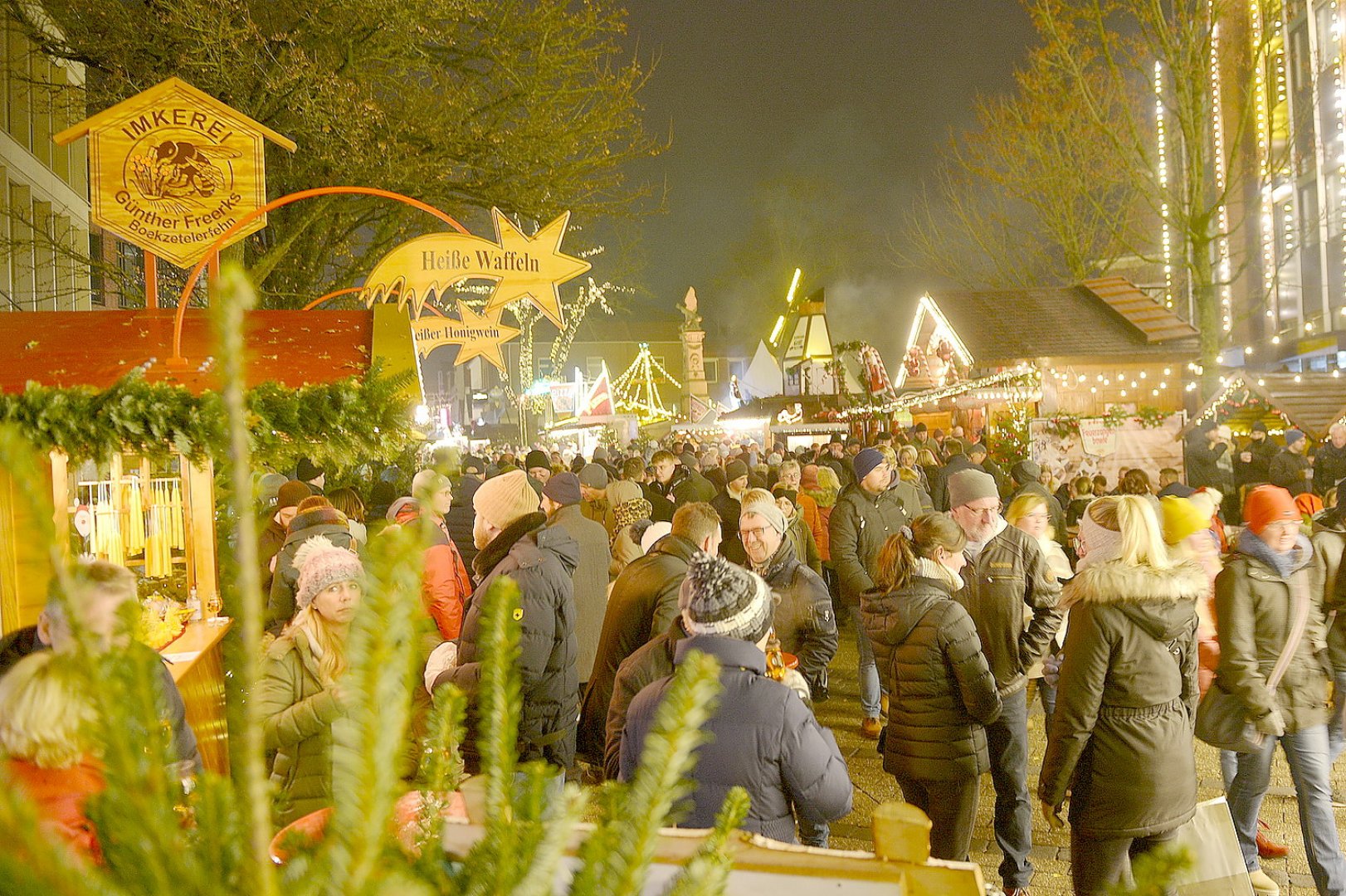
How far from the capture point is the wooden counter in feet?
15.8

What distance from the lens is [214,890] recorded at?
0.80m

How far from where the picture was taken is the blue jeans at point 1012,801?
15.3 ft

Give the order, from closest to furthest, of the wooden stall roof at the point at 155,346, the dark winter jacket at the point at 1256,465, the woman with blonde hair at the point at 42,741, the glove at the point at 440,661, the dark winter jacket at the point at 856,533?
the woman with blonde hair at the point at 42,741, the glove at the point at 440,661, the wooden stall roof at the point at 155,346, the dark winter jacket at the point at 856,533, the dark winter jacket at the point at 1256,465

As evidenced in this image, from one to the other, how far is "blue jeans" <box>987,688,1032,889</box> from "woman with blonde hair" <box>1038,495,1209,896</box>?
73cm

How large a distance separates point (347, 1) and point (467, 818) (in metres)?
14.2

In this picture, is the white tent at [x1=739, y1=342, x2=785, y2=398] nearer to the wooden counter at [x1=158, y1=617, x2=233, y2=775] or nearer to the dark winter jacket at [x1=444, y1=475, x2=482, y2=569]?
the dark winter jacket at [x1=444, y1=475, x2=482, y2=569]

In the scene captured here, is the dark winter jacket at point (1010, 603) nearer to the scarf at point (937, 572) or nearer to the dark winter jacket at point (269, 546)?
the scarf at point (937, 572)

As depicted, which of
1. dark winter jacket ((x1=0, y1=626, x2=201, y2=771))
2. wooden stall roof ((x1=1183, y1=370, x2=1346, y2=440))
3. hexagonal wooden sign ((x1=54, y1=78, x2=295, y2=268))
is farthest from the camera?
wooden stall roof ((x1=1183, y1=370, x2=1346, y2=440))

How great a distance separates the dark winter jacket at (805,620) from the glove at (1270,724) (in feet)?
6.80

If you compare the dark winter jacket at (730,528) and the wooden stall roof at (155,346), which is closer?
the wooden stall roof at (155,346)

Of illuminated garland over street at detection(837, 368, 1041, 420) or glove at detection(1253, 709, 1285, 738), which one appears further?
illuminated garland over street at detection(837, 368, 1041, 420)

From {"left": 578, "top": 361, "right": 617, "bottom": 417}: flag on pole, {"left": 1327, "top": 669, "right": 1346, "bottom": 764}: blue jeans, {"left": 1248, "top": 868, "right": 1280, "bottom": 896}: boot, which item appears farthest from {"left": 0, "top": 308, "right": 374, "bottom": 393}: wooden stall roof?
{"left": 578, "top": 361, "right": 617, "bottom": 417}: flag on pole

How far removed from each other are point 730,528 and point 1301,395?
41.5ft

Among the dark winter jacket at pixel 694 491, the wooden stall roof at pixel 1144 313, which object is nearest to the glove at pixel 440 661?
the dark winter jacket at pixel 694 491
